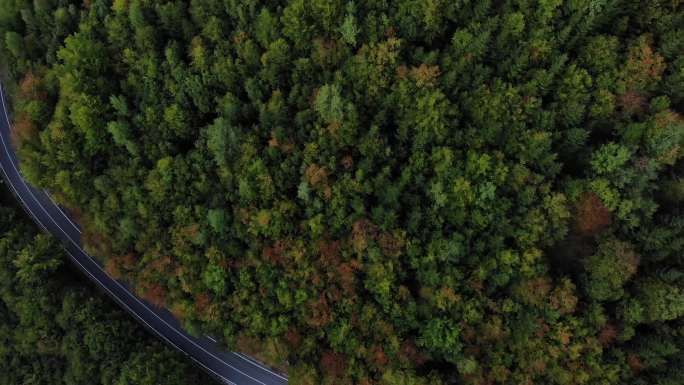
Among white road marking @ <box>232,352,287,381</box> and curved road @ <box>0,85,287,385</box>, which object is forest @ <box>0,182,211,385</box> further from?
Answer: white road marking @ <box>232,352,287,381</box>

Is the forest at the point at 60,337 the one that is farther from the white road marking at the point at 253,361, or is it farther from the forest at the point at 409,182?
the forest at the point at 409,182

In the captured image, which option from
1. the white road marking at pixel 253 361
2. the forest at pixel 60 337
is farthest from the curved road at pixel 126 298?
the forest at pixel 60 337

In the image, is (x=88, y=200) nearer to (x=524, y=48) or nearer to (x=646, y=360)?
(x=524, y=48)

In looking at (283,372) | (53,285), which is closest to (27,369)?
(53,285)

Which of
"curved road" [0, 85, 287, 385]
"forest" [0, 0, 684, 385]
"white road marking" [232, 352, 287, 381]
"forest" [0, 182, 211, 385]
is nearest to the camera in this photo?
"forest" [0, 0, 684, 385]

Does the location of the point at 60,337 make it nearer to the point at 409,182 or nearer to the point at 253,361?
the point at 253,361

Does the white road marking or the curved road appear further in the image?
the curved road

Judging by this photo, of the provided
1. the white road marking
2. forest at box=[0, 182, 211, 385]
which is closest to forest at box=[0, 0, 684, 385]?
the white road marking
